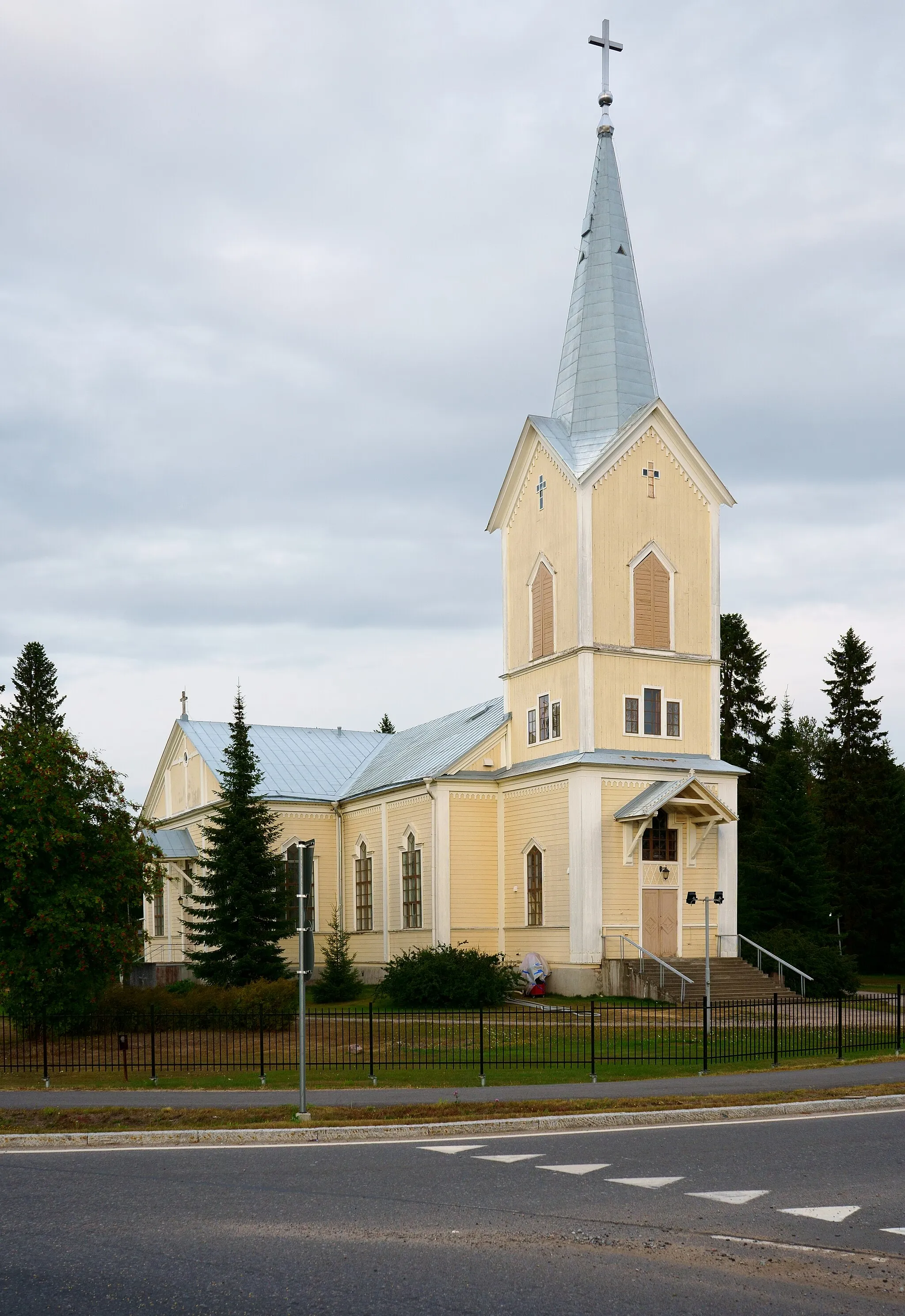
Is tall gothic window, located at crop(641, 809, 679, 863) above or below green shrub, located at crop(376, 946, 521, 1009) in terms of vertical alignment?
above

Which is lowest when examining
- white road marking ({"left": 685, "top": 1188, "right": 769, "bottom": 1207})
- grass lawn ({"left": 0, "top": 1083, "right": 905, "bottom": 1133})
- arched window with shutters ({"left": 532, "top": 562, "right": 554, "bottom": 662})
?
grass lawn ({"left": 0, "top": 1083, "right": 905, "bottom": 1133})

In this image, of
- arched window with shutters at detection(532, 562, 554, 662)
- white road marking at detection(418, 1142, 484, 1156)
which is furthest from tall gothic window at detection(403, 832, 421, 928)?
white road marking at detection(418, 1142, 484, 1156)

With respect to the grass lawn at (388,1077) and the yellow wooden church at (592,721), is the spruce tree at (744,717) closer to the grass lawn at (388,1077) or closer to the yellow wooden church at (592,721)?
the yellow wooden church at (592,721)

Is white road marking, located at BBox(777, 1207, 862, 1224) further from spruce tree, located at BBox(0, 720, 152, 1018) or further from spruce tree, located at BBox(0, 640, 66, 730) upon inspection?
spruce tree, located at BBox(0, 640, 66, 730)

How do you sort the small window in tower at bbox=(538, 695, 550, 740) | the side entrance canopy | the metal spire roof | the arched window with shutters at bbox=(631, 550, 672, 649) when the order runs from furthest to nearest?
1. the metal spire roof
2. the small window in tower at bbox=(538, 695, 550, 740)
3. the arched window with shutters at bbox=(631, 550, 672, 649)
4. the side entrance canopy

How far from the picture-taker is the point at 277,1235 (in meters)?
8.77

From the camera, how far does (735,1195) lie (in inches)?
396

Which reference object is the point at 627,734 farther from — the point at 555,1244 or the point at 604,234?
the point at 555,1244

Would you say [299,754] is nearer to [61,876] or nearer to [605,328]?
[605,328]

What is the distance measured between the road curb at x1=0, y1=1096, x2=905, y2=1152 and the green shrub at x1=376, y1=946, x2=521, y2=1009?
15729 mm

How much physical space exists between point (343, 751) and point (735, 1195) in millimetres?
41761

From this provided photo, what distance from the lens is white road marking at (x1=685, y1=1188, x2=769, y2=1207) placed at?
9836 millimetres

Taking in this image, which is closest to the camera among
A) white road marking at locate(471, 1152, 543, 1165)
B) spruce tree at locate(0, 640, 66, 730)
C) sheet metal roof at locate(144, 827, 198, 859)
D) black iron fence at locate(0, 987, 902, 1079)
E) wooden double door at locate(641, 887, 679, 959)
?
white road marking at locate(471, 1152, 543, 1165)

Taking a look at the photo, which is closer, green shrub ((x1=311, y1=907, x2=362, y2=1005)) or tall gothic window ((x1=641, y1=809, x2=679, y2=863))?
tall gothic window ((x1=641, y1=809, x2=679, y2=863))
